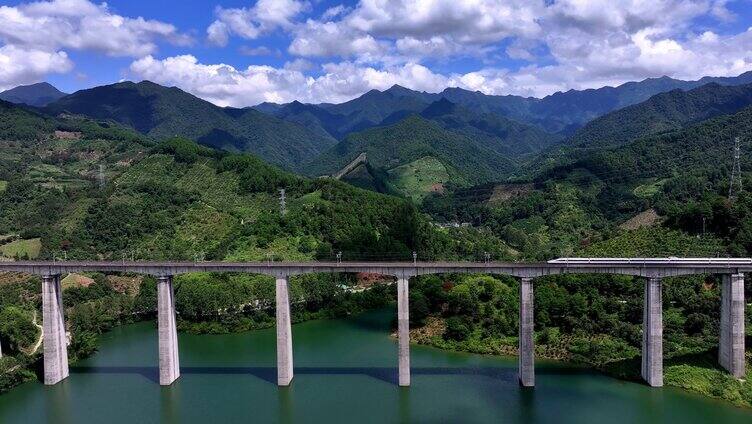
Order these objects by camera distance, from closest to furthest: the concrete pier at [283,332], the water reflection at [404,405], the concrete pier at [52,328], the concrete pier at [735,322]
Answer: the water reflection at [404,405] < the concrete pier at [735,322] < the concrete pier at [283,332] < the concrete pier at [52,328]

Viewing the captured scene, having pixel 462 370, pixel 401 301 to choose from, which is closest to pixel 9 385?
pixel 401 301

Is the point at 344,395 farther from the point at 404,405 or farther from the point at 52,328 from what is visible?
the point at 52,328

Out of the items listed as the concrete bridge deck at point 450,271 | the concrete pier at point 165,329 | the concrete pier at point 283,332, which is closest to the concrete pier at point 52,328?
the concrete bridge deck at point 450,271

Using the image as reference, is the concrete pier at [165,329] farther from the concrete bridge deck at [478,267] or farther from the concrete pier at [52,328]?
the concrete pier at [52,328]

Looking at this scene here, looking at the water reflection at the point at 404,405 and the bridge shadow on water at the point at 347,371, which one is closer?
the water reflection at the point at 404,405

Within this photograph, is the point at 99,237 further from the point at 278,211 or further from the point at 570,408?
the point at 570,408

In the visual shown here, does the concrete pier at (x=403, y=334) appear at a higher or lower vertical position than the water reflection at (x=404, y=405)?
higher

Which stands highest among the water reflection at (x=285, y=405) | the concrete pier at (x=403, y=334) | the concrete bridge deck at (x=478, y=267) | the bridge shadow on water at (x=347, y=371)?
the concrete bridge deck at (x=478, y=267)

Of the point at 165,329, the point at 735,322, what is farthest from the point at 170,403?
the point at 735,322
